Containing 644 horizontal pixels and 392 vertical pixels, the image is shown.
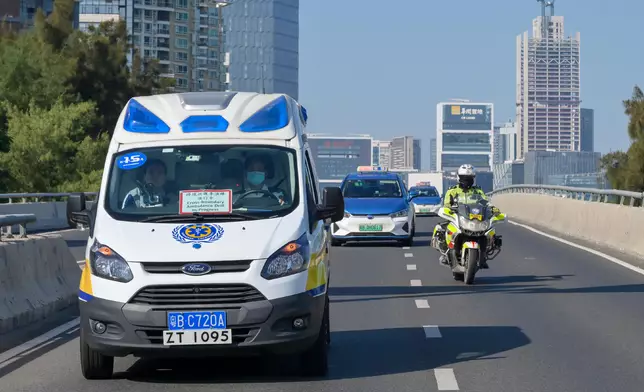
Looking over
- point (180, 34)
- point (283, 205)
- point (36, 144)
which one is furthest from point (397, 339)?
point (180, 34)

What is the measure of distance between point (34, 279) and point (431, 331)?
409 centimetres

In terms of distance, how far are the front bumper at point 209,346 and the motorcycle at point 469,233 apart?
28.3ft

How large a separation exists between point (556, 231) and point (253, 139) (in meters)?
27.4

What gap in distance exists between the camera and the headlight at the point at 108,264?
8938mm

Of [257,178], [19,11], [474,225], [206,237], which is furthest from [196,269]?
[19,11]

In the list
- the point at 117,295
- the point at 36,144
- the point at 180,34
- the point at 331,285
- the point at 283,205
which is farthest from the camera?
the point at 180,34

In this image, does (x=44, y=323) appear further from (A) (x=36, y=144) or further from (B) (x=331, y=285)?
(A) (x=36, y=144)

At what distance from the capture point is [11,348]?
37.3ft

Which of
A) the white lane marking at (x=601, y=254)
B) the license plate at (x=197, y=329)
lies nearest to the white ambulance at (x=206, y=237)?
the license plate at (x=197, y=329)

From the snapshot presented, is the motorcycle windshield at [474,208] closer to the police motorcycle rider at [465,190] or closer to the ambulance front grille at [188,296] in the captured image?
the police motorcycle rider at [465,190]

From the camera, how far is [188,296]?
29.1 ft

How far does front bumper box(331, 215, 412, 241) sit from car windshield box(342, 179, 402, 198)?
1272 mm

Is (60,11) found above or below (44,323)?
above

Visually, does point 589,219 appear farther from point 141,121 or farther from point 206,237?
point 206,237
